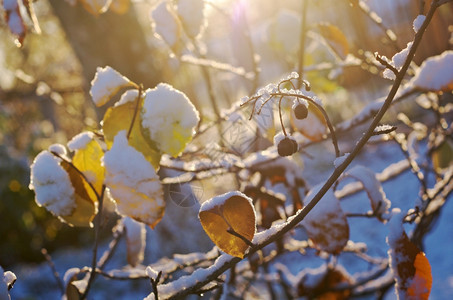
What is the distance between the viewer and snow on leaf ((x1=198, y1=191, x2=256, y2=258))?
1.82 ft

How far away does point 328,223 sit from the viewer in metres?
0.74

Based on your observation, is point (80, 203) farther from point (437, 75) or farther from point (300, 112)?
point (437, 75)

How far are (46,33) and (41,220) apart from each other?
6.23 metres

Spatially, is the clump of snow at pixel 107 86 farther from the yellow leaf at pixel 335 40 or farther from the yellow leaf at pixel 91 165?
the yellow leaf at pixel 335 40

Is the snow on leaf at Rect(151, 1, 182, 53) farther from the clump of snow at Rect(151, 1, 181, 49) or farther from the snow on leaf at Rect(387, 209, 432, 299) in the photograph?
the snow on leaf at Rect(387, 209, 432, 299)

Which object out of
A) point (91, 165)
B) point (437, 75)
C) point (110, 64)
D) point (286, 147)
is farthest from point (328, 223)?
point (110, 64)

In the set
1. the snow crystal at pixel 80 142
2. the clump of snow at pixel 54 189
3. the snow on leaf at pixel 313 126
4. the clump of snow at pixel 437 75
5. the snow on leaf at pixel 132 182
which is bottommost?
the clump of snow at pixel 54 189

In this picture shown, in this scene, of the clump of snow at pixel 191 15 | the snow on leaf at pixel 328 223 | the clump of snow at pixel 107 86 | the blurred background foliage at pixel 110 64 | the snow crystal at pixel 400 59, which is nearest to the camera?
the snow crystal at pixel 400 59

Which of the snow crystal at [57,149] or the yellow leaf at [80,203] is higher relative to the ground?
the snow crystal at [57,149]

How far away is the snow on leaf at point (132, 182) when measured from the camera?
56 cm

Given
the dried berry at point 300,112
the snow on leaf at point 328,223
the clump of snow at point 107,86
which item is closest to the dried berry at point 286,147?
the dried berry at point 300,112

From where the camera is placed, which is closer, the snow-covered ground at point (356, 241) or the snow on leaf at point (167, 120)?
the snow on leaf at point (167, 120)

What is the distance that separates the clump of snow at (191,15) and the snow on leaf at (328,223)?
1.48 ft

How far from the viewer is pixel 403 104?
6.73 meters
